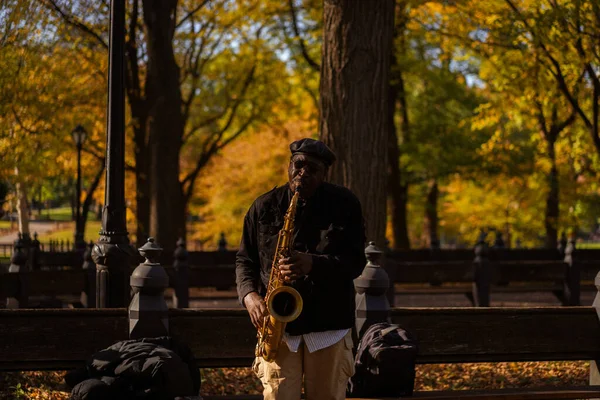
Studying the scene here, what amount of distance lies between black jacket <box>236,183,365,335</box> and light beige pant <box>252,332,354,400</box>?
0.13 meters

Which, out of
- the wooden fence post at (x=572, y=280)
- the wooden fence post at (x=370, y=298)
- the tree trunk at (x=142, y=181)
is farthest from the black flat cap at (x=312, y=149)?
the tree trunk at (x=142, y=181)

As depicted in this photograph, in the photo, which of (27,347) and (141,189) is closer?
(27,347)

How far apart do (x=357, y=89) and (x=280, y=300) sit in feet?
20.5

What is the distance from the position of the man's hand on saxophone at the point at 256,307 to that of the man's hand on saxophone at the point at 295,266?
300mm

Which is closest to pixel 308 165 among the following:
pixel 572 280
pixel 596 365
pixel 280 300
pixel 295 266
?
pixel 295 266

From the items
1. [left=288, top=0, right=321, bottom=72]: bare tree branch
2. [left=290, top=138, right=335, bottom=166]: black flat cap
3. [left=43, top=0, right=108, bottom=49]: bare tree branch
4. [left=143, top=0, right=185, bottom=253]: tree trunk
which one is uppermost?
[left=288, top=0, right=321, bottom=72]: bare tree branch

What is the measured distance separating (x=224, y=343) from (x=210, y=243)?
42.7 metres

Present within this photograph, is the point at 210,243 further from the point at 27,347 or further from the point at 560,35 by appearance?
the point at 27,347

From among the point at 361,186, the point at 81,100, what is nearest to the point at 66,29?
the point at 81,100

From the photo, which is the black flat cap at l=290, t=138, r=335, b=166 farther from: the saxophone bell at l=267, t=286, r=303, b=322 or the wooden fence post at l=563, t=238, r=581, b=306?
the wooden fence post at l=563, t=238, r=581, b=306

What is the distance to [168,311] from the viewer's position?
650cm

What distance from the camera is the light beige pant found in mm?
4883

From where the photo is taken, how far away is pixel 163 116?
20.7 meters

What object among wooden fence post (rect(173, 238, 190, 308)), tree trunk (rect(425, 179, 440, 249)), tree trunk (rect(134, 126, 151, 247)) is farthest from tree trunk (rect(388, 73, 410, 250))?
wooden fence post (rect(173, 238, 190, 308))
